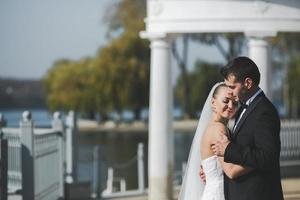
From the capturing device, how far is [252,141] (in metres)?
5.20

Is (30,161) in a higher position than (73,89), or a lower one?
lower

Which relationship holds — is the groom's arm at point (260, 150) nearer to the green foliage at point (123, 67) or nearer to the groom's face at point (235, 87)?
the groom's face at point (235, 87)

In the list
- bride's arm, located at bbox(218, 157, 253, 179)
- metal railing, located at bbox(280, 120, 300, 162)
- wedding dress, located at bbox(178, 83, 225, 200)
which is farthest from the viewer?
metal railing, located at bbox(280, 120, 300, 162)

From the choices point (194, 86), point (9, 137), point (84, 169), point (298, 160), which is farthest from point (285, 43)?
point (9, 137)

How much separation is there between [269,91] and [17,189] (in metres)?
4.81

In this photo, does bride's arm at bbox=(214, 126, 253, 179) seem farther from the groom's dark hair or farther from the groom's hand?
the groom's dark hair

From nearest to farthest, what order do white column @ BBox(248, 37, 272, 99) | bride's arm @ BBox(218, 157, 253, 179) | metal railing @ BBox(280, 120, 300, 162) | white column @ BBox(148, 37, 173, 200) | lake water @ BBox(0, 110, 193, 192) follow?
bride's arm @ BBox(218, 157, 253, 179) < white column @ BBox(248, 37, 272, 99) < white column @ BBox(148, 37, 173, 200) < metal railing @ BBox(280, 120, 300, 162) < lake water @ BBox(0, 110, 193, 192)

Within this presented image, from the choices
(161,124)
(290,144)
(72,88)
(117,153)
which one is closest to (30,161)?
(161,124)

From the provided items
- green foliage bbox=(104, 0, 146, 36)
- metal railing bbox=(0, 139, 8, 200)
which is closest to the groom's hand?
metal railing bbox=(0, 139, 8, 200)

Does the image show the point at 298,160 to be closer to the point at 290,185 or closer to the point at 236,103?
the point at 290,185

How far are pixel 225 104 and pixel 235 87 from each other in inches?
7.7

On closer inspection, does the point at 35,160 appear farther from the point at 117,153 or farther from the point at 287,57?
the point at 287,57

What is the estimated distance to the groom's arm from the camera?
5.05 m

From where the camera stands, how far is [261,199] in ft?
17.1
